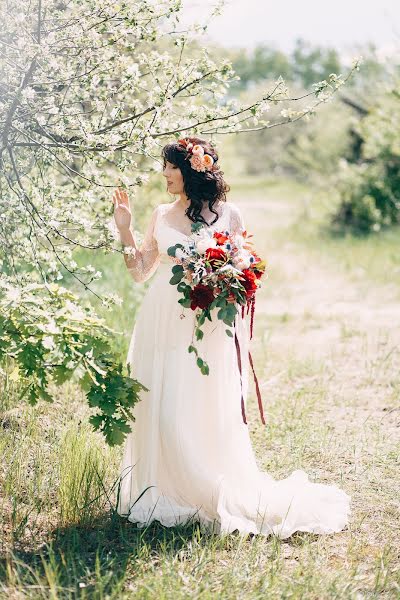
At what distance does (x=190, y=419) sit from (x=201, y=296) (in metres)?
0.70

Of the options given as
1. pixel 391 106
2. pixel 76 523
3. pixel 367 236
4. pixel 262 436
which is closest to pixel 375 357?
pixel 262 436

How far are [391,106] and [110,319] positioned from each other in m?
11.3

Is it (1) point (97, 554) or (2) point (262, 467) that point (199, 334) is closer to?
(1) point (97, 554)

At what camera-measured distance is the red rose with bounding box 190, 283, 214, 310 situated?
4.07 m

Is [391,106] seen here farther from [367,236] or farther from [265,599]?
[265,599]

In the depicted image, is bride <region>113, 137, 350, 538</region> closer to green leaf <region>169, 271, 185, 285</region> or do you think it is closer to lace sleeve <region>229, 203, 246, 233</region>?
lace sleeve <region>229, 203, 246, 233</region>

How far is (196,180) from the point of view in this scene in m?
4.42

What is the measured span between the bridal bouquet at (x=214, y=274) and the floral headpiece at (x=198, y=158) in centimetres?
39

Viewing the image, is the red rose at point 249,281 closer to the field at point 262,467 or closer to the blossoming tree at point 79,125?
the blossoming tree at point 79,125

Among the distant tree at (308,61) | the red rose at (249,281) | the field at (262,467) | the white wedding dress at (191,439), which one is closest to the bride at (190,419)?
the white wedding dress at (191,439)

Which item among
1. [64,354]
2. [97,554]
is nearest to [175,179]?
[64,354]

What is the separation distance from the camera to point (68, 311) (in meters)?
4.01

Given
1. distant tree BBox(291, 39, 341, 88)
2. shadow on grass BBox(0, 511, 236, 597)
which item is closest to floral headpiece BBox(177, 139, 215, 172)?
shadow on grass BBox(0, 511, 236, 597)

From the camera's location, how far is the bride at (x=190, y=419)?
431 centimetres
